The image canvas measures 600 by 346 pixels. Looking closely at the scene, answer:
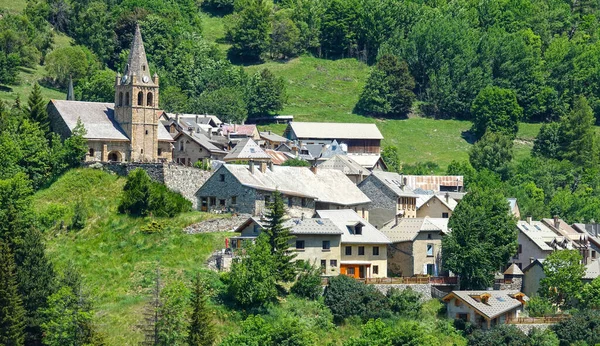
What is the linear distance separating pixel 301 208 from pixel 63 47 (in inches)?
2929

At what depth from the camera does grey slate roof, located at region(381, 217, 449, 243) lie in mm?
103312

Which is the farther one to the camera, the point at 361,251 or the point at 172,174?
the point at 172,174

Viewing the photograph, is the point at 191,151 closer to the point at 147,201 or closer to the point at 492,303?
the point at 147,201

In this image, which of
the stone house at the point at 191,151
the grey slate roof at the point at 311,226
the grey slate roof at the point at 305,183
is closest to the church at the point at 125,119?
the stone house at the point at 191,151

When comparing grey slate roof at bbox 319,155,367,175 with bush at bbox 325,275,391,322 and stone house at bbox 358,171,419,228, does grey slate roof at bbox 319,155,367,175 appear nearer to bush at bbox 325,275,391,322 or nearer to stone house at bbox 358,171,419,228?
stone house at bbox 358,171,419,228

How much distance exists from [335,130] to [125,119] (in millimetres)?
43536

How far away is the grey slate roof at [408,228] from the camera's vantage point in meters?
103

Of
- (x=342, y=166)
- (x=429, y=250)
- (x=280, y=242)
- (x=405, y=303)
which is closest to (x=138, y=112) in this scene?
(x=342, y=166)

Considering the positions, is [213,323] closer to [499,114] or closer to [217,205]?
[217,205]

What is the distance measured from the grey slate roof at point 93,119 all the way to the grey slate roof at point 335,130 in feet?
128

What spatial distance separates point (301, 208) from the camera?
107 metres

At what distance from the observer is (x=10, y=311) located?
87.2 metres

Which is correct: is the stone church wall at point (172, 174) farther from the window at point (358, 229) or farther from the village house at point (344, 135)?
the village house at point (344, 135)

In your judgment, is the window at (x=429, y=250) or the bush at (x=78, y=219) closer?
the bush at (x=78, y=219)
